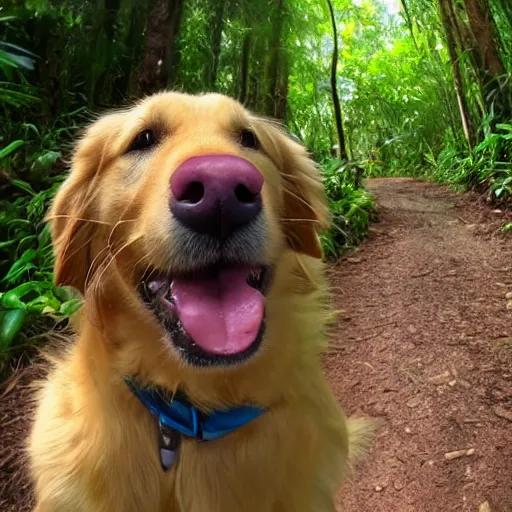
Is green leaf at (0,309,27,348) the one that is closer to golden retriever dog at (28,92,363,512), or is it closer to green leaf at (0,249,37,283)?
green leaf at (0,249,37,283)

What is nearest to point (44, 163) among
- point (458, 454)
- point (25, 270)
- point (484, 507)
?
point (25, 270)

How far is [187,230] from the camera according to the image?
137 cm

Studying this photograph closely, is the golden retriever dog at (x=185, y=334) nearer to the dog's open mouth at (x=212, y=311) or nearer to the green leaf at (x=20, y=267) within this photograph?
the dog's open mouth at (x=212, y=311)

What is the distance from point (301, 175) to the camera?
1997 mm

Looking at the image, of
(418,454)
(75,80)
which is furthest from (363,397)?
(75,80)

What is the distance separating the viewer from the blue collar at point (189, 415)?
1.55 meters

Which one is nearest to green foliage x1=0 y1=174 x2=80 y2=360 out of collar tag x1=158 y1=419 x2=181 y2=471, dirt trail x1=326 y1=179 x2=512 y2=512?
collar tag x1=158 y1=419 x2=181 y2=471

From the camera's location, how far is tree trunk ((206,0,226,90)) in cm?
542

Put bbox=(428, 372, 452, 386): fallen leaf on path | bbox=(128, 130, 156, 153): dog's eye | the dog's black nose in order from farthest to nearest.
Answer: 1. bbox=(428, 372, 452, 386): fallen leaf on path
2. bbox=(128, 130, 156, 153): dog's eye
3. the dog's black nose

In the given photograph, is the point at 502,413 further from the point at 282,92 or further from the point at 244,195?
the point at 282,92

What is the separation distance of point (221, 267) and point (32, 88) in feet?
11.5

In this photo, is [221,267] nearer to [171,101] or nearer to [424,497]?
[171,101]

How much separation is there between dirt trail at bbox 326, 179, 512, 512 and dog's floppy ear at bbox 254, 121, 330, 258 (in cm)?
130

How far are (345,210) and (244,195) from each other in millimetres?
4014
